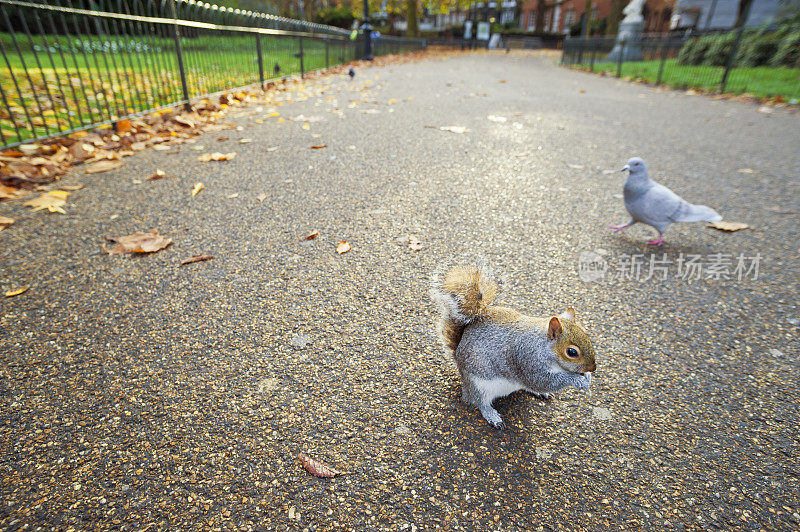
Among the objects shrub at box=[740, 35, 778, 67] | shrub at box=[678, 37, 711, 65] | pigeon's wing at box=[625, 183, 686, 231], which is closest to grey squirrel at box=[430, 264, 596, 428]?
pigeon's wing at box=[625, 183, 686, 231]

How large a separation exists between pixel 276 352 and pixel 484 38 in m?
37.9

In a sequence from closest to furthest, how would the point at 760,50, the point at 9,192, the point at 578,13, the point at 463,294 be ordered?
the point at 463,294 → the point at 9,192 → the point at 760,50 → the point at 578,13

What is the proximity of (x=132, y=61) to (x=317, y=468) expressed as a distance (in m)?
10.4

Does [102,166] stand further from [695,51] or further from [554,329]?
[695,51]

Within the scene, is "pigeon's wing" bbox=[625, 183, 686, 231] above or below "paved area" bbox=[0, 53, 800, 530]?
above

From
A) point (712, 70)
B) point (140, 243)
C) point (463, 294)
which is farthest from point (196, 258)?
point (712, 70)

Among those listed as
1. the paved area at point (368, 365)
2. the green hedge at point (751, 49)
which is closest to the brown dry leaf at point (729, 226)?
the paved area at point (368, 365)

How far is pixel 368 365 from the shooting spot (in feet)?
6.72

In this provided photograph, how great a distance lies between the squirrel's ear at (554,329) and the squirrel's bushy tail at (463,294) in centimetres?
27

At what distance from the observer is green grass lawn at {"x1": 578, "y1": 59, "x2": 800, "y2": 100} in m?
9.72

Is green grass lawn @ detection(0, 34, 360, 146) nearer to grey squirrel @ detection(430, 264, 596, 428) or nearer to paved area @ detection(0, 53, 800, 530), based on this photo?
paved area @ detection(0, 53, 800, 530)

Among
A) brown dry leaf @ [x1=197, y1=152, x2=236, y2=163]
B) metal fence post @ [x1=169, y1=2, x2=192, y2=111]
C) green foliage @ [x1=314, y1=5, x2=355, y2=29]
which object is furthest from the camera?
green foliage @ [x1=314, y1=5, x2=355, y2=29]

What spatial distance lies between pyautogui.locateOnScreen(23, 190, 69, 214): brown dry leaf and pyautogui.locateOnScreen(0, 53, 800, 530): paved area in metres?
0.09

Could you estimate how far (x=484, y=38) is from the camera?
1344 inches
